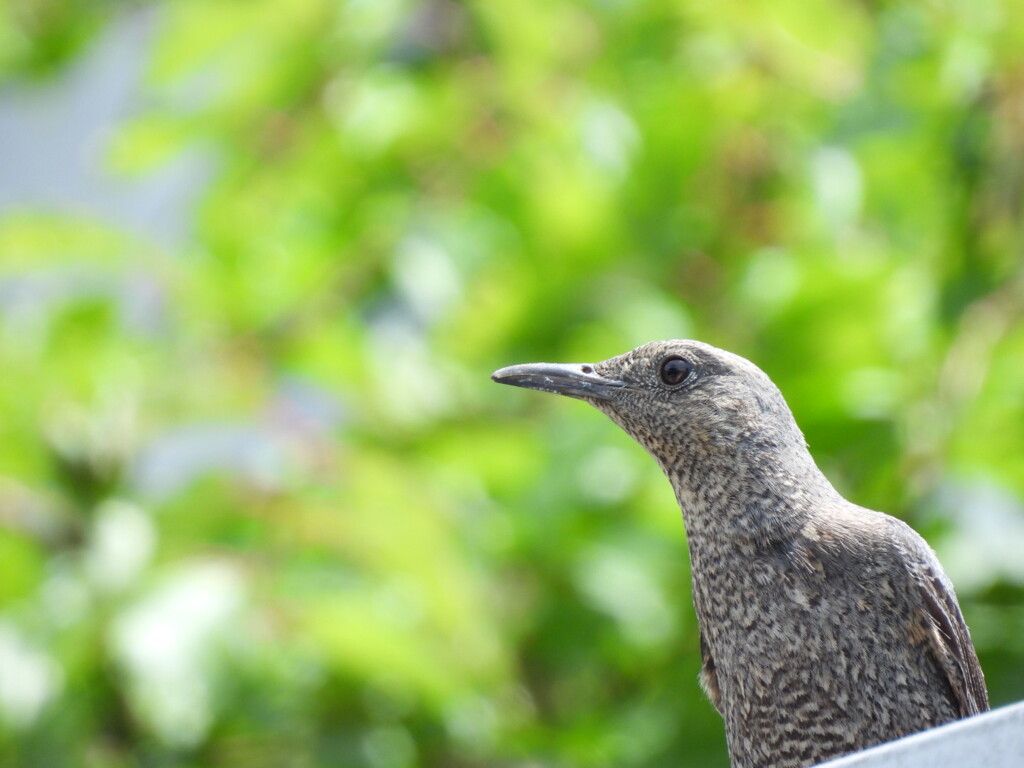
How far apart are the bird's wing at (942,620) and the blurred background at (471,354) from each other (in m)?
1.64

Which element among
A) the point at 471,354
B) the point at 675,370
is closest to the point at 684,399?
the point at 675,370

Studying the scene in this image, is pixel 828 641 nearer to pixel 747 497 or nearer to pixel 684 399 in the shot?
pixel 747 497

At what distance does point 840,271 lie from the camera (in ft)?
12.4

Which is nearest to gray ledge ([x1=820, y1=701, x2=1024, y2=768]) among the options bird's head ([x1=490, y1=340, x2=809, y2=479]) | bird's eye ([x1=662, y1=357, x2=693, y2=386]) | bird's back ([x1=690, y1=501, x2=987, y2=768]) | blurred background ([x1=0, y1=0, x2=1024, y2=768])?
bird's back ([x1=690, y1=501, x2=987, y2=768])

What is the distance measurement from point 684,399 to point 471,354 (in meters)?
2.35

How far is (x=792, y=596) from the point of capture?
5.69 ft

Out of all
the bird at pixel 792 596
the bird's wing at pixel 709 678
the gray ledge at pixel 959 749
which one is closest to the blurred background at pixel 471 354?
the bird's wing at pixel 709 678

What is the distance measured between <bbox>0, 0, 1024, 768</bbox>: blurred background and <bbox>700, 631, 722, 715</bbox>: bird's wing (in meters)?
1.53

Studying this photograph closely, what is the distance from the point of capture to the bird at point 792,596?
1711 millimetres

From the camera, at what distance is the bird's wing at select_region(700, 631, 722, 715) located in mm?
1929

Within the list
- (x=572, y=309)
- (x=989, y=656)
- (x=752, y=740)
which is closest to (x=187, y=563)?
(x=572, y=309)

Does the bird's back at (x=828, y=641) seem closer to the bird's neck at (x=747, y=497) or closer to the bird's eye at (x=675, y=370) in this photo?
the bird's neck at (x=747, y=497)

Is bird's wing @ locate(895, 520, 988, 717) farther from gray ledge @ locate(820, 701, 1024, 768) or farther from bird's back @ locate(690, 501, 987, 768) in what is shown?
gray ledge @ locate(820, 701, 1024, 768)

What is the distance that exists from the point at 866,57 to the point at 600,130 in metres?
0.91
